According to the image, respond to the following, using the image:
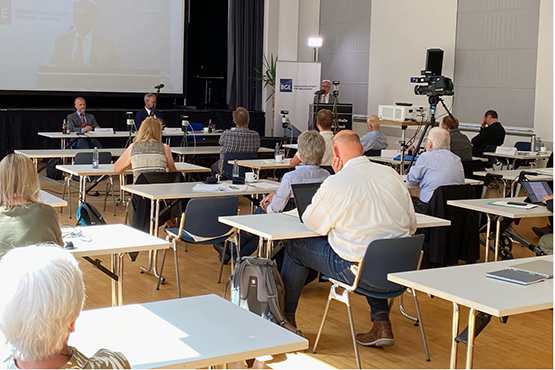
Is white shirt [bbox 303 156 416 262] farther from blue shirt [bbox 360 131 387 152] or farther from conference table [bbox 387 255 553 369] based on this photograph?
blue shirt [bbox 360 131 387 152]

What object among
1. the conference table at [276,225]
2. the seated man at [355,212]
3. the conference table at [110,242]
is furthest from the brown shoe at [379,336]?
the conference table at [110,242]

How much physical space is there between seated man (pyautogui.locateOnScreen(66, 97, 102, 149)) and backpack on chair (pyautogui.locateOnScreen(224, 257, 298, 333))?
6.48 meters

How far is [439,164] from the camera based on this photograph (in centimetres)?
600

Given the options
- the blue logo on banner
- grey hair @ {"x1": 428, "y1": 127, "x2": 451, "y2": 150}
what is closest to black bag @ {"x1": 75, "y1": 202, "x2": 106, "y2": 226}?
grey hair @ {"x1": 428, "y1": 127, "x2": 451, "y2": 150}

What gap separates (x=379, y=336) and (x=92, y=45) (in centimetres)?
1022

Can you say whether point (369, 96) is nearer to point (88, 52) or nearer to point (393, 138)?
point (393, 138)

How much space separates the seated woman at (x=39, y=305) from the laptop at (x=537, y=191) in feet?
14.9

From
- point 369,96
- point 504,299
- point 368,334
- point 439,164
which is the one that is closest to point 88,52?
point 369,96

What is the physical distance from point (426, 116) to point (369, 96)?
323 centimetres

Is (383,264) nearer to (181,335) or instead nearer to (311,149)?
(311,149)

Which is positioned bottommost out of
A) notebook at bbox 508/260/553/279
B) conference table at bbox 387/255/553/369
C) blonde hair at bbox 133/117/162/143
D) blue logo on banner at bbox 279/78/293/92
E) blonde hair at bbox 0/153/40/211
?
conference table at bbox 387/255/553/369

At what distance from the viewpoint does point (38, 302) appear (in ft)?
5.22

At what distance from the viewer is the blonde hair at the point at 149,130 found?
20.5 ft

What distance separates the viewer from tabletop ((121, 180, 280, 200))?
544 cm
